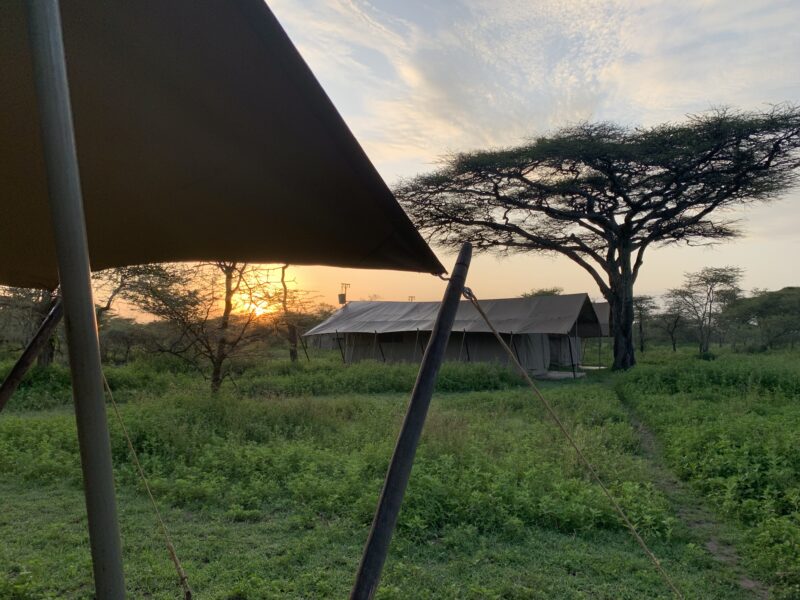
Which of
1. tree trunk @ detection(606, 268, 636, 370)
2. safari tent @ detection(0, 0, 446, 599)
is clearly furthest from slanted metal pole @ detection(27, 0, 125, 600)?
tree trunk @ detection(606, 268, 636, 370)

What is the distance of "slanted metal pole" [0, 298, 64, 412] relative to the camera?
2457 mm

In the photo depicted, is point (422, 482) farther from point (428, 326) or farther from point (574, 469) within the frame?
point (428, 326)

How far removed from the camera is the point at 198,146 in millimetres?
1640

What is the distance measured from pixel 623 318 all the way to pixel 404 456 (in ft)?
59.2

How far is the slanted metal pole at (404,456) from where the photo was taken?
1508 millimetres

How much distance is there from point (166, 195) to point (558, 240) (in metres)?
19.0

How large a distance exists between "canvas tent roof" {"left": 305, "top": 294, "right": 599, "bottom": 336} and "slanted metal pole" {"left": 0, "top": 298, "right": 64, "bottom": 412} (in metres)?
13.9

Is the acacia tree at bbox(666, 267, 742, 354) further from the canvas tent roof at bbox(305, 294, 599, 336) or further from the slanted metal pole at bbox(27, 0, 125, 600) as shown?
the slanted metal pole at bbox(27, 0, 125, 600)

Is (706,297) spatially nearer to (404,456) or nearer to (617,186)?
(617,186)

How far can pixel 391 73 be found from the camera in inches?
124

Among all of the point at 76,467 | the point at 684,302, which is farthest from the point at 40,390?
the point at 684,302

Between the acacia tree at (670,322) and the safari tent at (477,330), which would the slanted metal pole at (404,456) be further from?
the acacia tree at (670,322)

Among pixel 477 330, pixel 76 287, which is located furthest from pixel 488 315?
pixel 76 287

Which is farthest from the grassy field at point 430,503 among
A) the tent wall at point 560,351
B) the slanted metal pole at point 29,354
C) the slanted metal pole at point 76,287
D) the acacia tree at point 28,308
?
the tent wall at point 560,351
